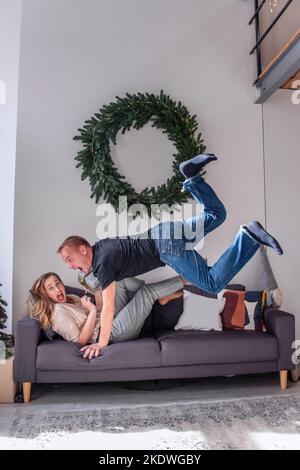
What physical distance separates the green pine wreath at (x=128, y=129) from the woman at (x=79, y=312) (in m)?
0.92

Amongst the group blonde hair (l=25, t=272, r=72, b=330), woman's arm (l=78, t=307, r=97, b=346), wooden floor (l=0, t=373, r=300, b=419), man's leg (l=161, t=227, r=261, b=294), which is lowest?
wooden floor (l=0, t=373, r=300, b=419)

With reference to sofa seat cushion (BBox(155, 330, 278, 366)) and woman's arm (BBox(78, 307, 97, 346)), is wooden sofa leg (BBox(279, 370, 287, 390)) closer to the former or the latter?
sofa seat cushion (BBox(155, 330, 278, 366))

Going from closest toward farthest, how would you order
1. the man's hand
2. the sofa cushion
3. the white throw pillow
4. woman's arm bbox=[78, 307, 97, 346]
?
the man's hand
woman's arm bbox=[78, 307, 97, 346]
the white throw pillow
the sofa cushion

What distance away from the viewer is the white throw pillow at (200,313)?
337 centimetres

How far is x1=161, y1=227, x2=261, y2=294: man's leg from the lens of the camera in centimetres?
252

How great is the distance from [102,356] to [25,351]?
0.52 meters

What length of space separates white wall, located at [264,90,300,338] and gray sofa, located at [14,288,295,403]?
36.4 inches

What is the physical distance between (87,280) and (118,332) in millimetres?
493

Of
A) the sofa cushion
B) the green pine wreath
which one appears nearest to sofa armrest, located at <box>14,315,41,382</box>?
the sofa cushion

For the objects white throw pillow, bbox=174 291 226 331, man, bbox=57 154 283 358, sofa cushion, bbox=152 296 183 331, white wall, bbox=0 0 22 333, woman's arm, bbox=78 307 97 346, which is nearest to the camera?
man, bbox=57 154 283 358

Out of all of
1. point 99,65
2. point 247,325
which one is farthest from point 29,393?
point 99,65

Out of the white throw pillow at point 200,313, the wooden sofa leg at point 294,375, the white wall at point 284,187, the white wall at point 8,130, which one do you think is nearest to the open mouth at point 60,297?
the white wall at point 8,130

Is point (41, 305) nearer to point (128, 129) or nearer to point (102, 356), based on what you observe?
point (102, 356)

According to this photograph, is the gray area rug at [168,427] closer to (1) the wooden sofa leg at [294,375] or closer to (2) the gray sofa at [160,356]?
(2) the gray sofa at [160,356]
